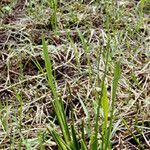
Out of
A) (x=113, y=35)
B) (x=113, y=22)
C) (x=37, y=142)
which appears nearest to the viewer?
(x=37, y=142)

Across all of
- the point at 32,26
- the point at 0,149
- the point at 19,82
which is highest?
the point at 32,26

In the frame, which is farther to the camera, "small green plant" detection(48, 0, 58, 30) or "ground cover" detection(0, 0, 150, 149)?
"small green plant" detection(48, 0, 58, 30)

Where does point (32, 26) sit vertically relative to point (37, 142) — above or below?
A: above

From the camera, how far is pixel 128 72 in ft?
5.83

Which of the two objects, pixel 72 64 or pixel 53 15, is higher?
pixel 53 15

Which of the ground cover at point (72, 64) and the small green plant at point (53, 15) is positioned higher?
the small green plant at point (53, 15)

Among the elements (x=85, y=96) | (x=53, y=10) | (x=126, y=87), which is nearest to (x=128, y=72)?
(x=126, y=87)

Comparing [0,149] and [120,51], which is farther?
[120,51]

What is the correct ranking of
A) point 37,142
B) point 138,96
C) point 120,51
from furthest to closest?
1. point 120,51
2. point 138,96
3. point 37,142

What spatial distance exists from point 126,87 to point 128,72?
0.13 m

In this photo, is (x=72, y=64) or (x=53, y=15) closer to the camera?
(x=72, y=64)

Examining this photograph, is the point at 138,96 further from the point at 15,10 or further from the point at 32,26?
the point at 15,10

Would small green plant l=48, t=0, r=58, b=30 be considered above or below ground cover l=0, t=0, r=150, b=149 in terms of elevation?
above

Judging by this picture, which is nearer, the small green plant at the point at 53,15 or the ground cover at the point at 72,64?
the ground cover at the point at 72,64
